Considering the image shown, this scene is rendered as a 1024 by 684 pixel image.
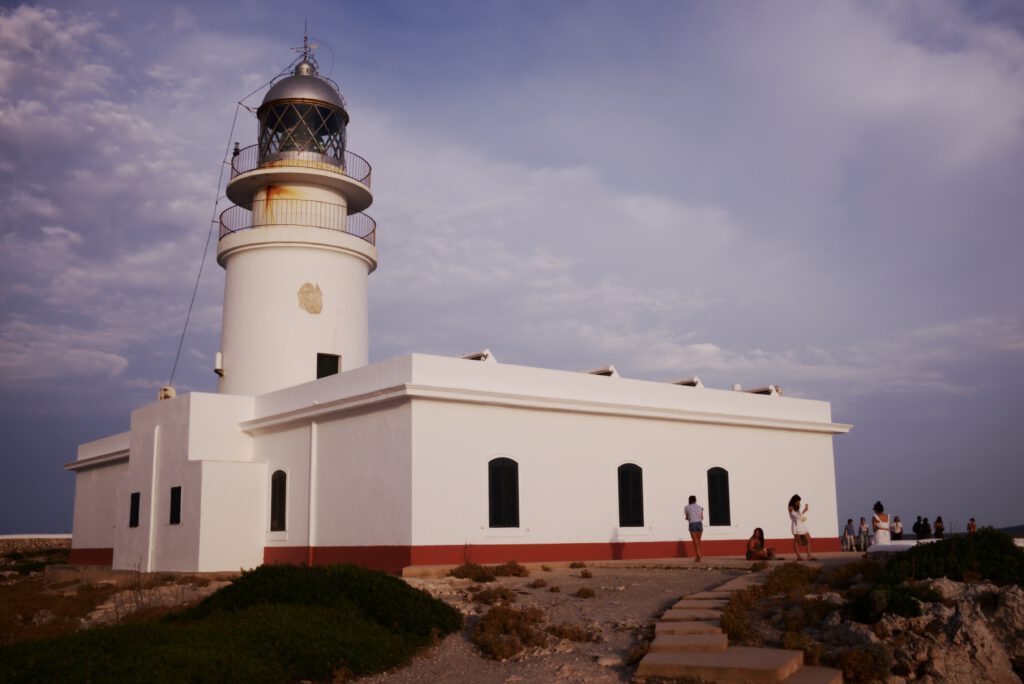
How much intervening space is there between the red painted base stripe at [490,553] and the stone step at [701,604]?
6.47 m

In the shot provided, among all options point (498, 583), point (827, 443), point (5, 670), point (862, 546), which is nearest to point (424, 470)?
point (498, 583)

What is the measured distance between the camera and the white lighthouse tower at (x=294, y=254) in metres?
22.4

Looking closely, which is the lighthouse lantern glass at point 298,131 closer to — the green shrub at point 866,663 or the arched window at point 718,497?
the arched window at point 718,497

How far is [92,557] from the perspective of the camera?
2606cm

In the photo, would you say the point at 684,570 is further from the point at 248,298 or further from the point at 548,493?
the point at 248,298

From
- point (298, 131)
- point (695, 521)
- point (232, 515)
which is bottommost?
point (695, 521)

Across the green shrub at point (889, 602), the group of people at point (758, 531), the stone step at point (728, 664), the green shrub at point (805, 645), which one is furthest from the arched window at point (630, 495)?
the stone step at point (728, 664)

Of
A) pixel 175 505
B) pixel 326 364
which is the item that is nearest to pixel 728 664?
pixel 175 505

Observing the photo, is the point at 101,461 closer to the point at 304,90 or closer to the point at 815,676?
the point at 304,90

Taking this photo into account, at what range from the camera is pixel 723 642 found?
9383mm

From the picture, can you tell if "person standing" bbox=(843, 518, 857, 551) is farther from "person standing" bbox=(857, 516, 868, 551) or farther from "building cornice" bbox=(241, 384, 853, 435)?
"building cornice" bbox=(241, 384, 853, 435)

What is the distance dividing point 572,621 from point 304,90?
1591cm

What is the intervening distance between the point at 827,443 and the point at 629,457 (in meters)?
6.85

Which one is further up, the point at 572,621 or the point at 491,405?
the point at 491,405
